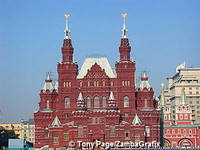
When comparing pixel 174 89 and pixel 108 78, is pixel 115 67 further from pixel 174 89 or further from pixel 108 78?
pixel 174 89

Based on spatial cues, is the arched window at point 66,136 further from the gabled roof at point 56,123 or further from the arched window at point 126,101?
the arched window at point 126,101

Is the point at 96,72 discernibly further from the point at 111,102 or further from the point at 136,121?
the point at 136,121

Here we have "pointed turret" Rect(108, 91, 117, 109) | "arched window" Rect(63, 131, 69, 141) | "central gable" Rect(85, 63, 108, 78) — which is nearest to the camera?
"pointed turret" Rect(108, 91, 117, 109)

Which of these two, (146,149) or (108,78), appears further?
(108,78)

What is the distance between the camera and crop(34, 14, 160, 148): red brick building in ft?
366

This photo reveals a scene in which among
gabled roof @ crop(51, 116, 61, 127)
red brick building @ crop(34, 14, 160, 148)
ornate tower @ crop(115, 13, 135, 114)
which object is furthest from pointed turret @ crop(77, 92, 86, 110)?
ornate tower @ crop(115, 13, 135, 114)

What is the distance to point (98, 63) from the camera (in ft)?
392

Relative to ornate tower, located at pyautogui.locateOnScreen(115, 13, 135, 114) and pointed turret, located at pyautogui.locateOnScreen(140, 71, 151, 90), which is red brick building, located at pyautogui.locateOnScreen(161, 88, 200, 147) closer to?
pointed turret, located at pyautogui.locateOnScreen(140, 71, 151, 90)

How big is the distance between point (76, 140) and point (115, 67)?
1904 centimetres

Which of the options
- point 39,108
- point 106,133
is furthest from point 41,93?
point 106,133

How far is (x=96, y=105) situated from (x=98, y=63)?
33.7ft

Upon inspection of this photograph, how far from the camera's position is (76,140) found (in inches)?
4405

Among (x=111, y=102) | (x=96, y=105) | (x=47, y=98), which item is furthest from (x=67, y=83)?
(x=111, y=102)

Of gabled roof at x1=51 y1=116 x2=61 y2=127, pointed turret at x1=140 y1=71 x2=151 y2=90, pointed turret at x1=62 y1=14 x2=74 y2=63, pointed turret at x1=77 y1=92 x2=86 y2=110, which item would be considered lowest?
gabled roof at x1=51 y1=116 x2=61 y2=127
